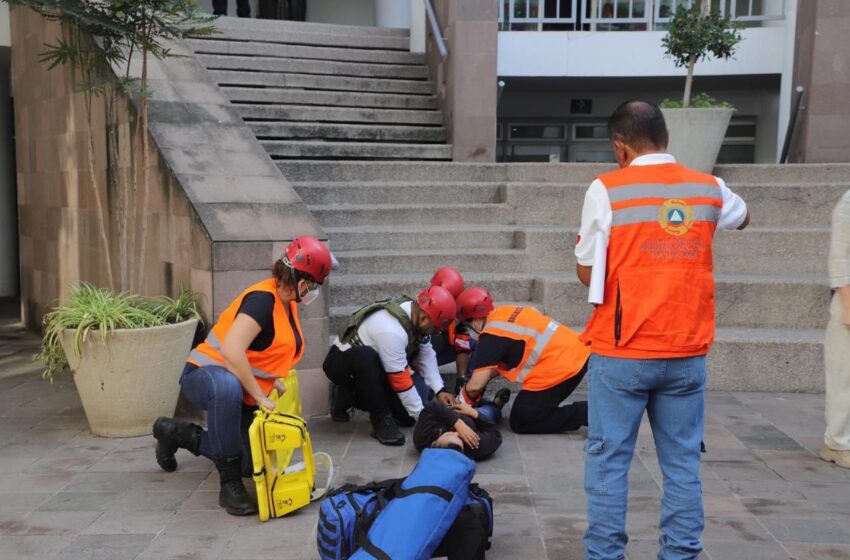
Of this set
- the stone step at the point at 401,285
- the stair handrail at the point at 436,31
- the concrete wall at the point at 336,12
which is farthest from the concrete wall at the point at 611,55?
the stone step at the point at 401,285

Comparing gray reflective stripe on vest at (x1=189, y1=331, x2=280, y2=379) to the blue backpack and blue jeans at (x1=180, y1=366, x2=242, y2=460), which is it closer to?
blue jeans at (x1=180, y1=366, x2=242, y2=460)

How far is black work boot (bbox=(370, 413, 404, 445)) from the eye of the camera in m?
5.14

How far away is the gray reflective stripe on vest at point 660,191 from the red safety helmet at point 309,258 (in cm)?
164

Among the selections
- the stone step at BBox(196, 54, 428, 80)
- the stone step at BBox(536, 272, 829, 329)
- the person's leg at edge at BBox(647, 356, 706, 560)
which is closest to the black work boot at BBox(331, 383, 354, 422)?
the stone step at BBox(536, 272, 829, 329)

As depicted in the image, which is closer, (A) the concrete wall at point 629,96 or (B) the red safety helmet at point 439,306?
(B) the red safety helmet at point 439,306

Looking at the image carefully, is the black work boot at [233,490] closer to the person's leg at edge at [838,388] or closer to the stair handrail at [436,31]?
the person's leg at edge at [838,388]

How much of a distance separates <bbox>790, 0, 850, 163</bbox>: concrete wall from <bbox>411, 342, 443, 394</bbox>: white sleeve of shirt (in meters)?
6.07

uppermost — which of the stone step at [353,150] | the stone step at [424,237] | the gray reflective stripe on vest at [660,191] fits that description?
the stone step at [353,150]

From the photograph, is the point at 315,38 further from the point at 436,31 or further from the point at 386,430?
the point at 386,430

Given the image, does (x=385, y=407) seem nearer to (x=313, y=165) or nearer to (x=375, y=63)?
(x=313, y=165)

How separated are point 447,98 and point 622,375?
23.2 ft

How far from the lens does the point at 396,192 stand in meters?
8.27

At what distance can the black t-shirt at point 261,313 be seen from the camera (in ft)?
13.4

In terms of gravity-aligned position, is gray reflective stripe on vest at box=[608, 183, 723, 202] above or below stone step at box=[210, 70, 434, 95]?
below
